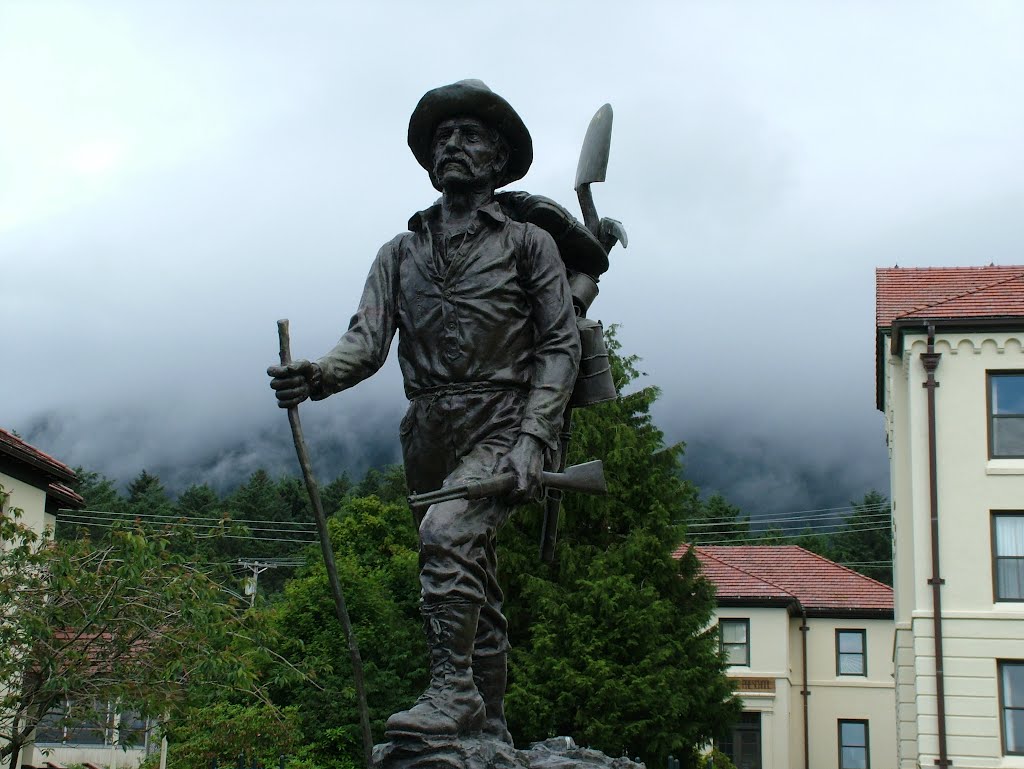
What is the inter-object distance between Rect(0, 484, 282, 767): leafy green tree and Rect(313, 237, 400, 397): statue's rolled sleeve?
971 centimetres

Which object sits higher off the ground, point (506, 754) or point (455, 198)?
point (455, 198)

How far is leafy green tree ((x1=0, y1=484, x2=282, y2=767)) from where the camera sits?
15.0 metres

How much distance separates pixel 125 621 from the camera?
15320 mm

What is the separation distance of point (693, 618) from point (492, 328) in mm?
19608

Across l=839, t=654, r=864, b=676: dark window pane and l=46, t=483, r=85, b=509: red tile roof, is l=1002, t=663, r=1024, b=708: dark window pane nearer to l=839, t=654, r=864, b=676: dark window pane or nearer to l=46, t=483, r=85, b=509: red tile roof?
l=839, t=654, r=864, b=676: dark window pane

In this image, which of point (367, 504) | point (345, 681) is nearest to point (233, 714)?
point (345, 681)

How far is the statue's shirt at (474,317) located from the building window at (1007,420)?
21.3m

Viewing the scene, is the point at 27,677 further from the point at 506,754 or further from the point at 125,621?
the point at 506,754

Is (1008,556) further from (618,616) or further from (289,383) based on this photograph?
(289,383)

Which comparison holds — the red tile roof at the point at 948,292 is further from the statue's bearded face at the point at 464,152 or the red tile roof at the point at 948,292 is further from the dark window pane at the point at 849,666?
the statue's bearded face at the point at 464,152

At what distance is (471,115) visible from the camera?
243 inches

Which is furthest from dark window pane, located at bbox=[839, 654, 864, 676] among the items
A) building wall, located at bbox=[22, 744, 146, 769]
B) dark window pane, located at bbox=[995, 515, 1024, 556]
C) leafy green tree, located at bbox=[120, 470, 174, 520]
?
leafy green tree, located at bbox=[120, 470, 174, 520]

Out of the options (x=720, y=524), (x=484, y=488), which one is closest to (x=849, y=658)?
(x=720, y=524)

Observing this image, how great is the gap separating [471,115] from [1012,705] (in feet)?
71.9
